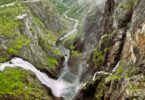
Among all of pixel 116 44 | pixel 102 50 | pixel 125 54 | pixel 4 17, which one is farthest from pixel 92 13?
pixel 125 54

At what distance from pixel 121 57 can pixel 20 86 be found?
17.5 meters

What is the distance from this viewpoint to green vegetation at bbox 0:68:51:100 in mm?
55906

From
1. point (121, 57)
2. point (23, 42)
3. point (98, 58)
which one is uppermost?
point (121, 57)

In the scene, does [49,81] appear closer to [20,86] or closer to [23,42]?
[23,42]

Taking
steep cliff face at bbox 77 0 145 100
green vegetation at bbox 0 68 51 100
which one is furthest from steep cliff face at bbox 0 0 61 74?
steep cliff face at bbox 77 0 145 100

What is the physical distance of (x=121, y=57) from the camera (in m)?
49.8

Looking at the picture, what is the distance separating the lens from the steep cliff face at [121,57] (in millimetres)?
40094

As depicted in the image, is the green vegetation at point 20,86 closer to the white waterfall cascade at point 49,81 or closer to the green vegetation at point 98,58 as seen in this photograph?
the white waterfall cascade at point 49,81

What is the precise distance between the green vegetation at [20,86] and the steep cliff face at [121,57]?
26.6ft

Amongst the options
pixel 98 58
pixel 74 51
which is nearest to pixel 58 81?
pixel 98 58

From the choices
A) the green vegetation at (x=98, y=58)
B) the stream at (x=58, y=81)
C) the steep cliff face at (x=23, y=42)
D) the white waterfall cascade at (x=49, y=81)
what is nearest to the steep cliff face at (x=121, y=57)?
the green vegetation at (x=98, y=58)

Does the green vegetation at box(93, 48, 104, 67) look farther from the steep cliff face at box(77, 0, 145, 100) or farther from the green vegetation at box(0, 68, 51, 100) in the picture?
the green vegetation at box(0, 68, 51, 100)

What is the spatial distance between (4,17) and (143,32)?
43.8 metres

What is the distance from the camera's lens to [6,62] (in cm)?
6544
